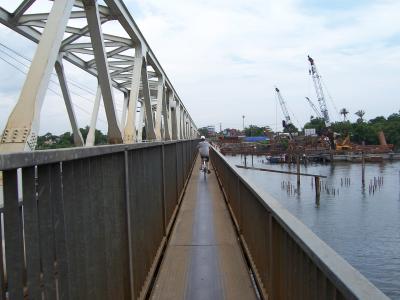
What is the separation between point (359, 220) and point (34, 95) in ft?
149

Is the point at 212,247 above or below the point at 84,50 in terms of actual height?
below

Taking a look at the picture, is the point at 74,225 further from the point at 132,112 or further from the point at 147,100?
the point at 147,100

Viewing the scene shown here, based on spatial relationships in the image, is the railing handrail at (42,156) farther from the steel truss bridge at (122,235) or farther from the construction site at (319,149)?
the construction site at (319,149)

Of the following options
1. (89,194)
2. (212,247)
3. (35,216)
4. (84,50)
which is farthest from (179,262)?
(84,50)

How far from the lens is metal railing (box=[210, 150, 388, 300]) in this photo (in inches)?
75.0

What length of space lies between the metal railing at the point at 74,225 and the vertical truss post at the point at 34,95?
2.02 metres

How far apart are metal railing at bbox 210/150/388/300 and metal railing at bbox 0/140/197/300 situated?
3.89 feet

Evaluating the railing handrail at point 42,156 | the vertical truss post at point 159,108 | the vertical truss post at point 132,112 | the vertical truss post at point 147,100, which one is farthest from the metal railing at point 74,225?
the vertical truss post at point 159,108

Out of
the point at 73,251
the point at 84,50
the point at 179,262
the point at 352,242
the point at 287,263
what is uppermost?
the point at 84,50

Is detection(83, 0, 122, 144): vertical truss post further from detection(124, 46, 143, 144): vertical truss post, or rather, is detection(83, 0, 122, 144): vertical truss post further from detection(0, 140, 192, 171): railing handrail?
detection(0, 140, 192, 171): railing handrail

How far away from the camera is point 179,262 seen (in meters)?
6.12

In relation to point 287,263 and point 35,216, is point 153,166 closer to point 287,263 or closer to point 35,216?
point 287,263

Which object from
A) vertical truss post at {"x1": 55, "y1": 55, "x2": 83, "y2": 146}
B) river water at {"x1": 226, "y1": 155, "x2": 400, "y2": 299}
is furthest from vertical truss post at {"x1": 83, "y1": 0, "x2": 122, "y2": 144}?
vertical truss post at {"x1": 55, "y1": 55, "x2": 83, "y2": 146}

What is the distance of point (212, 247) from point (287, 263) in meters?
3.57
